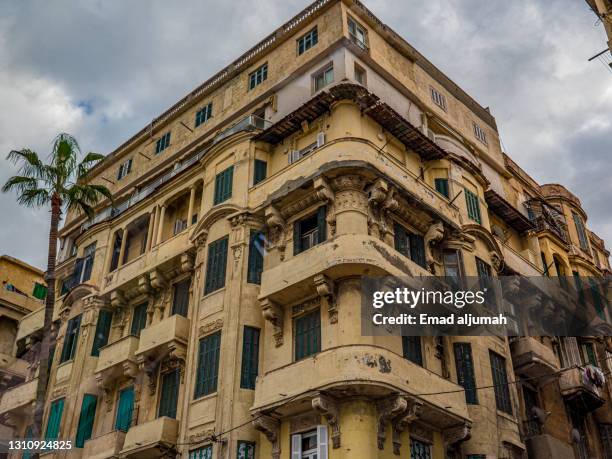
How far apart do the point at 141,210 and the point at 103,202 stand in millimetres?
6002

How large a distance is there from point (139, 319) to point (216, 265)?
20.1 feet

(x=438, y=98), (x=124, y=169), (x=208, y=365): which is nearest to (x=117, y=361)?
(x=208, y=365)

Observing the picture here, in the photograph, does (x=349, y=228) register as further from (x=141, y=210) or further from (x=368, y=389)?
(x=141, y=210)

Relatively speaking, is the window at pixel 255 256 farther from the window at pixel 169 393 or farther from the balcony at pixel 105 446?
the balcony at pixel 105 446

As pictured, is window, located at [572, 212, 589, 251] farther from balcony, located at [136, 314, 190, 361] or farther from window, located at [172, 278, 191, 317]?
balcony, located at [136, 314, 190, 361]

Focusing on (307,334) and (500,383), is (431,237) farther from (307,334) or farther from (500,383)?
(307,334)

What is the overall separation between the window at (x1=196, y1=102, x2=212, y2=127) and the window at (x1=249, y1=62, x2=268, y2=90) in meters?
2.87

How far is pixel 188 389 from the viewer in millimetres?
23047

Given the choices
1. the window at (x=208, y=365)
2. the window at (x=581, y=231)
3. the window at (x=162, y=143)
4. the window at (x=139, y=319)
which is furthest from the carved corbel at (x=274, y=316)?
the window at (x=581, y=231)

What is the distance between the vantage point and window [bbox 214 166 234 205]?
26562 mm

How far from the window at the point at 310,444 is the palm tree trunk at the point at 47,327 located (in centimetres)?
800

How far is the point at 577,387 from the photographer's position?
93.4ft

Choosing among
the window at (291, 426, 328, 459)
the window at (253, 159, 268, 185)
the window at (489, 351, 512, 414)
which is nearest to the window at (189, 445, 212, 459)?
the window at (291, 426, 328, 459)

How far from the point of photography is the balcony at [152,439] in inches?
892
